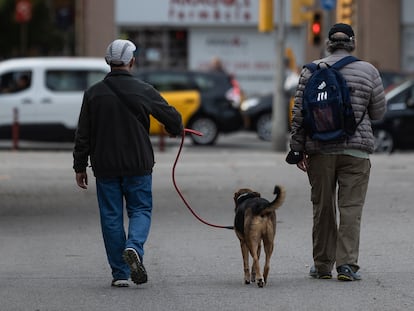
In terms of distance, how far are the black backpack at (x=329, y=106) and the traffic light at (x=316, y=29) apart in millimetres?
19663

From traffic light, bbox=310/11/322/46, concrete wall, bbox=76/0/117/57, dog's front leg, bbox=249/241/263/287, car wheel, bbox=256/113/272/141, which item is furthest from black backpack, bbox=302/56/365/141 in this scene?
concrete wall, bbox=76/0/117/57

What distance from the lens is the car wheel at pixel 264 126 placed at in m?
28.4

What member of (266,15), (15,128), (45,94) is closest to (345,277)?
(266,15)

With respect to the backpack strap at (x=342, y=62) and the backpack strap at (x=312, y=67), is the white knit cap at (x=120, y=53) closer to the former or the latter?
the backpack strap at (x=312, y=67)

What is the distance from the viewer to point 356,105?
877 centimetres

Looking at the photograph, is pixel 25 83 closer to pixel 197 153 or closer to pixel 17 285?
pixel 197 153

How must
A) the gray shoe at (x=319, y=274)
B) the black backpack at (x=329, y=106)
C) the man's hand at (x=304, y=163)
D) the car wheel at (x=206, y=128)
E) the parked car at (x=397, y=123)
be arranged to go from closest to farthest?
1. the black backpack at (x=329, y=106)
2. the man's hand at (x=304, y=163)
3. the gray shoe at (x=319, y=274)
4. the parked car at (x=397, y=123)
5. the car wheel at (x=206, y=128)

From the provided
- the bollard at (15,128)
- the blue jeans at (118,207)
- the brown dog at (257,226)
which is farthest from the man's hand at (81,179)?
the bollard at (15,128)

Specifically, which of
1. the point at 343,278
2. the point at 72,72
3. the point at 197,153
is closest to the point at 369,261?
the point at 343,278

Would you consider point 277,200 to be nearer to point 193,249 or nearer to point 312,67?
point 312,67

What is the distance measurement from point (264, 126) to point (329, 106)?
1974 cm

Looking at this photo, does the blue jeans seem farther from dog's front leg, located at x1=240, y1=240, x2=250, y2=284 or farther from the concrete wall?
the concrete wall

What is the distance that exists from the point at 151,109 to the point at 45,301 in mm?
1503

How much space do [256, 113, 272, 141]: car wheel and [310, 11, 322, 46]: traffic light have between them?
199cm
